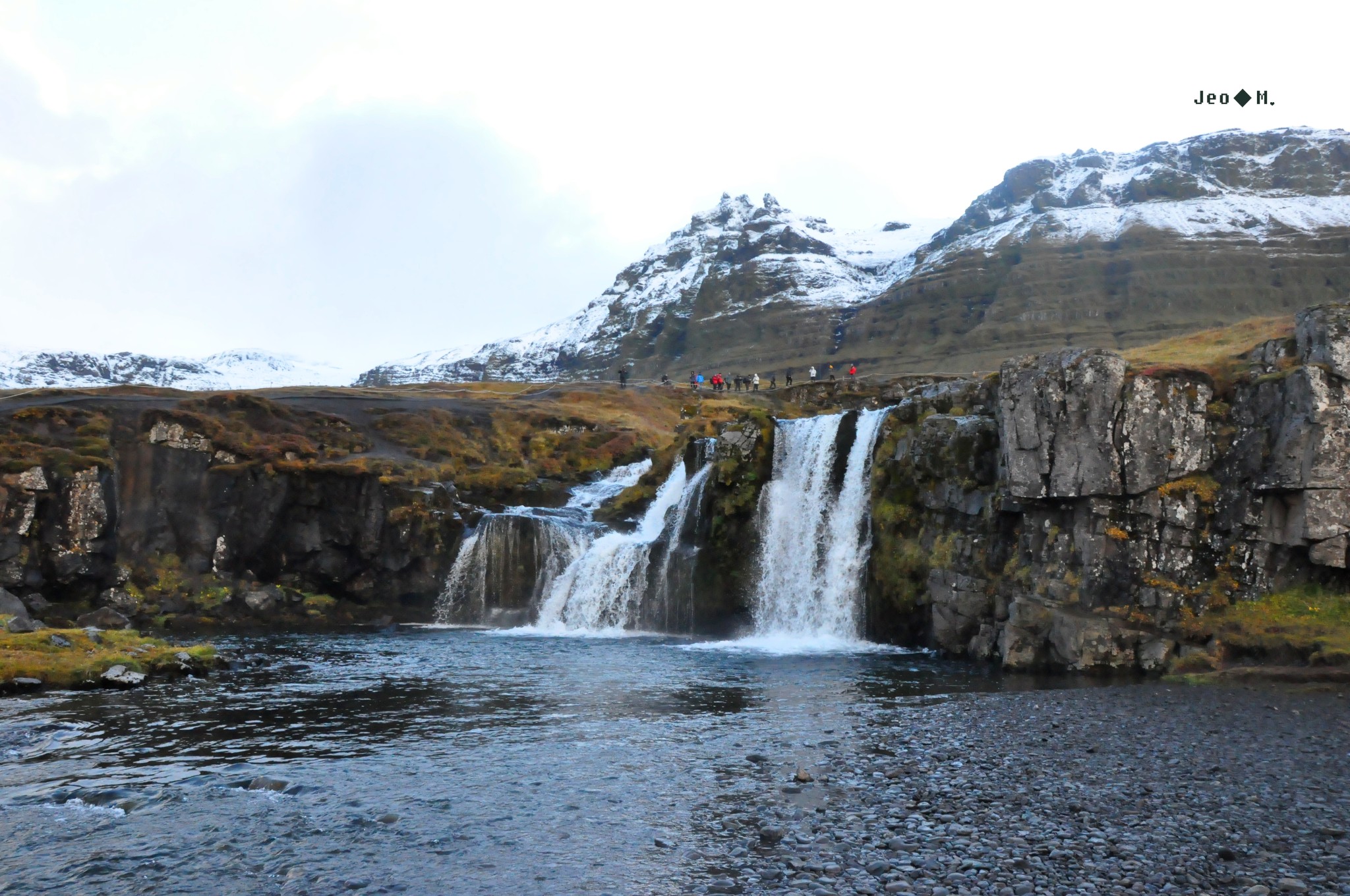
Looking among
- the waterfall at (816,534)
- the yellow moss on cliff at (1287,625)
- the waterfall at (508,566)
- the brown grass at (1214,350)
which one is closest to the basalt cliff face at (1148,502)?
the yellow moss on cliff at (1287,625)

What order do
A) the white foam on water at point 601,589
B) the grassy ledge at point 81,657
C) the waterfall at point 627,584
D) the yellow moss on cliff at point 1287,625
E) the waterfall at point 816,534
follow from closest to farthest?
the grassy ledge at point 81,657
the yellow moss on cliff at point 1287,625
the waterfall at point 816,534
the waterfall at point 627,584
the white foam on water at point 601,589

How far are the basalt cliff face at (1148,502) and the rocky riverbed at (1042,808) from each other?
852 centimetres

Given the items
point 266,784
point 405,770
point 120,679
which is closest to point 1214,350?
point 405,770

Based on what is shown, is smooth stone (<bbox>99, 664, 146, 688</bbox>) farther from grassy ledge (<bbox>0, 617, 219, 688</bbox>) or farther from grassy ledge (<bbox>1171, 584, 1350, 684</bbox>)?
grassy ledge (<bbox>1171, 584, 1350, 684</bbox>)

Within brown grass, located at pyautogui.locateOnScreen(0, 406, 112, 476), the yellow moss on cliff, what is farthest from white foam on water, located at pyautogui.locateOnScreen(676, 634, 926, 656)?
brown grass, located at pyautogui.locateOnScreen(0, 406, 112, 476)

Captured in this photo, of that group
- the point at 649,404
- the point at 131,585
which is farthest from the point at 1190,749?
the point at 649,404

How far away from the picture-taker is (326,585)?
196ft

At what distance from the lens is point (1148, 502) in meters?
33.3

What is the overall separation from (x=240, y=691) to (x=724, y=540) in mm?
27171

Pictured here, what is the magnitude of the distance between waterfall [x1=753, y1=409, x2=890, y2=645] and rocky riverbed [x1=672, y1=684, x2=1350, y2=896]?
20558 millimetres

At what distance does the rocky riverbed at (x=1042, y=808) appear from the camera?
12406 millimetres

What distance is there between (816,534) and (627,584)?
12.0 metres

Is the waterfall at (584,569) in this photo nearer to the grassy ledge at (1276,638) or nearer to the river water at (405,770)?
the river water at (405,770)

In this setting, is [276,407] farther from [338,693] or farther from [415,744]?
[415,744]
